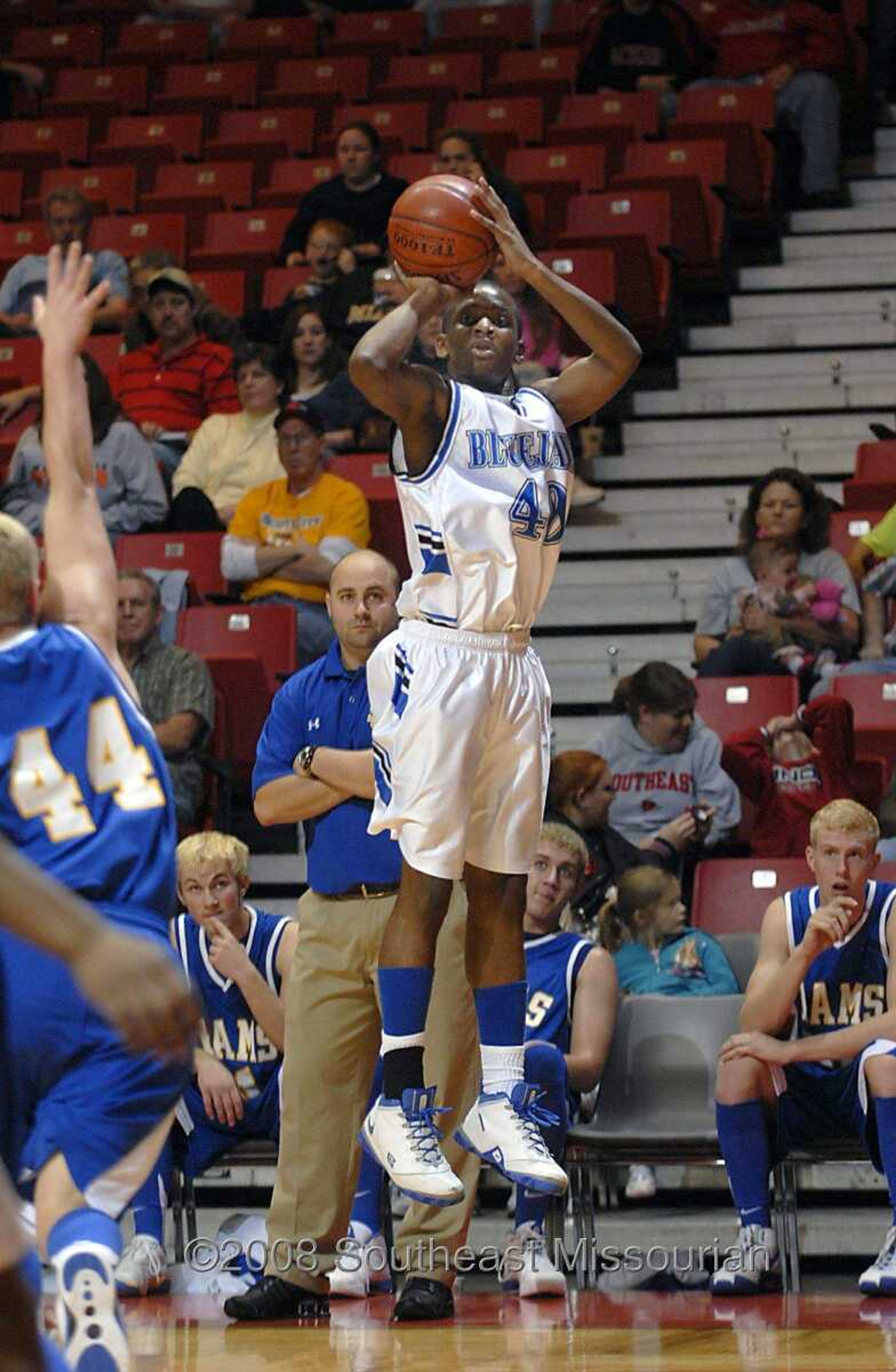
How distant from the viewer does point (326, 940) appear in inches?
219

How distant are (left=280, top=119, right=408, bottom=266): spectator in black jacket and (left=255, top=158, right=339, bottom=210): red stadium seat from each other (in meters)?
0.69

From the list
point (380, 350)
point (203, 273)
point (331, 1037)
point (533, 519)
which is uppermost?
point (203, 273)

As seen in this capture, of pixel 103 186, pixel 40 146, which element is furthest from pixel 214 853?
pixel 40 146

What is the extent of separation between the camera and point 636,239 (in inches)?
396

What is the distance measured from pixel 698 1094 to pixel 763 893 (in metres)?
0.79

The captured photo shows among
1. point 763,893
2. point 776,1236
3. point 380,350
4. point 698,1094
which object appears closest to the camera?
point 380,350

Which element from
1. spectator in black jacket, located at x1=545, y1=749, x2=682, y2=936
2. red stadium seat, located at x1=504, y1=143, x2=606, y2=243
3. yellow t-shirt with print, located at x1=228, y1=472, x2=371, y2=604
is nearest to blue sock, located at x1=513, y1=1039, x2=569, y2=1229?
spectator in black jacket, located at x1=545, y1=749, x2=682, y2=936

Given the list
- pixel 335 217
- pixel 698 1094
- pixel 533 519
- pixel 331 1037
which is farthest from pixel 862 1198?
pixel 335 217

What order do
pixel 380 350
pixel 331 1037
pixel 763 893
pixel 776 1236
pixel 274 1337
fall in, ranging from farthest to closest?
1. pixel 763 893
2. pixel 776 1236
3. pixel 331 1037
4. pixel 274 1337
5. pixel 380 350

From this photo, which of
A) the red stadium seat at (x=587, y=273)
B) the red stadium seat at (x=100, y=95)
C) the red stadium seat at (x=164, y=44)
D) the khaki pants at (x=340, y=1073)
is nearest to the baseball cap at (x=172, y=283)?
the red stadium seat at (x=587, y=273)

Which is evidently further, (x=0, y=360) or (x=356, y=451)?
(x=0, y=360)

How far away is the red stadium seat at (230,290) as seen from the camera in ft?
36.7

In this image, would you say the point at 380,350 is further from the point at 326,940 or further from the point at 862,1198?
the point at 862,1198

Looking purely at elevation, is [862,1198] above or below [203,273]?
below
